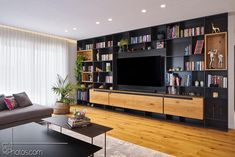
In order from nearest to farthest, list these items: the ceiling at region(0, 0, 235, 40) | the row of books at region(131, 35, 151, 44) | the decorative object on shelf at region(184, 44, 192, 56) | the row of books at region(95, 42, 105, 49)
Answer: the ceiling at region(0, 0, 235, 40) → the decorative object on shelf at region(184, 44, 192, 56) → the row of books at region(131, 35, 151, 44) → the row of books at region(95, 42, 105, 49)

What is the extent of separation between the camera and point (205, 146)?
275 cm

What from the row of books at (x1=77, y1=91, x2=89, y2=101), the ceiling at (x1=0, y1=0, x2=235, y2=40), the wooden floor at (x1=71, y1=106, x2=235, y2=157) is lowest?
the wooden floor at (x1=71, y1=106, x2=235, y2=157)

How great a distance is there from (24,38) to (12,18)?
1084 mm

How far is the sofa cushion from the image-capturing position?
10.2 feet

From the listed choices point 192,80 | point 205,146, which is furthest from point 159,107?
point 205,146

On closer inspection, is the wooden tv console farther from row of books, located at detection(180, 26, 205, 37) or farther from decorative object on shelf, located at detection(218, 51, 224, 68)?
row of books, located at detection(180, 26, 205, 37)

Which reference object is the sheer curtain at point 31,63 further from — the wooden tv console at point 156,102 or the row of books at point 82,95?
the wooden tv console at point 156,102

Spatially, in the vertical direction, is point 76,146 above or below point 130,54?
below

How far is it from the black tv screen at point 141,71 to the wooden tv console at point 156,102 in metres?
0.39

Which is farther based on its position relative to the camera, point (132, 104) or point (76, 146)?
point (132, 104)

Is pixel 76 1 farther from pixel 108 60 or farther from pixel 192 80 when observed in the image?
pixel 192 80

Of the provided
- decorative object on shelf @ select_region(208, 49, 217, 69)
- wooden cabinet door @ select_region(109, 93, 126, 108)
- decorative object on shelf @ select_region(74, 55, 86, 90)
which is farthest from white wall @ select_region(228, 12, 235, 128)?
decorative object on shelf @ select_region(74, 55, 86, 90)

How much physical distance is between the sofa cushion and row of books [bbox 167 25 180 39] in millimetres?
3546

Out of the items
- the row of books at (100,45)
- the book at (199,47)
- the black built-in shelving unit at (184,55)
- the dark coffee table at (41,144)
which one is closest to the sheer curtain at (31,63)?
the row of books at (100,45)
